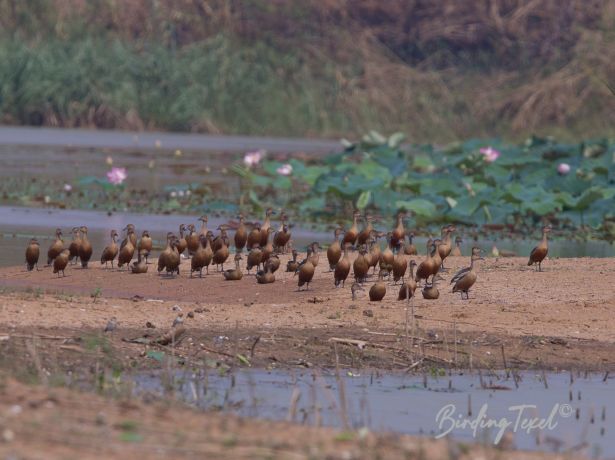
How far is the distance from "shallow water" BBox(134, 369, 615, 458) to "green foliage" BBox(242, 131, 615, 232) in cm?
870

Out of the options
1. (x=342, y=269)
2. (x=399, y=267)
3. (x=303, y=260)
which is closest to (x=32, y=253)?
(x=303, y=260)

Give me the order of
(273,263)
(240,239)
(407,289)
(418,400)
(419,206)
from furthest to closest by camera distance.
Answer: (419,206) → (240,239) → (273,263) → (407,289) → (418,400)

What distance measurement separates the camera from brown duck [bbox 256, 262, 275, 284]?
1175cm

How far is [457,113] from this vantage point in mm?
34438

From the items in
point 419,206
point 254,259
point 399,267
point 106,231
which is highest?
point 399,267

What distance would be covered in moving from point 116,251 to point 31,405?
21.1 ft

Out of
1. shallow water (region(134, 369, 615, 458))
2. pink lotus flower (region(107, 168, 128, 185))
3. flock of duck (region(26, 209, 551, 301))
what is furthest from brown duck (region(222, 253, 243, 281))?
pink lotus flower (region(107, 168, 128, 185))

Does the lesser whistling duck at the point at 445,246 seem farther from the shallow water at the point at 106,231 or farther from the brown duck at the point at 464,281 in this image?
the shallow water at the point at 106,231

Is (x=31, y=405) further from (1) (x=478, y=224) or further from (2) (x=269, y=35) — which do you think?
(2) (x=269, y=35)

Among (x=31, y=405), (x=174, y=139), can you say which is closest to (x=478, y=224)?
(x=31, y=405)

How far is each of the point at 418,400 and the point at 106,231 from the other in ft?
28.1

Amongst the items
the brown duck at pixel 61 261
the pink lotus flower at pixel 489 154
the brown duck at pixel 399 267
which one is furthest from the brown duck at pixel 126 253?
the pink lotus flower at pixel 489 154

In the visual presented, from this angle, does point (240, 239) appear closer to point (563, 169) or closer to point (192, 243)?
point (192, 243)

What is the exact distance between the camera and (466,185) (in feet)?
61.3
